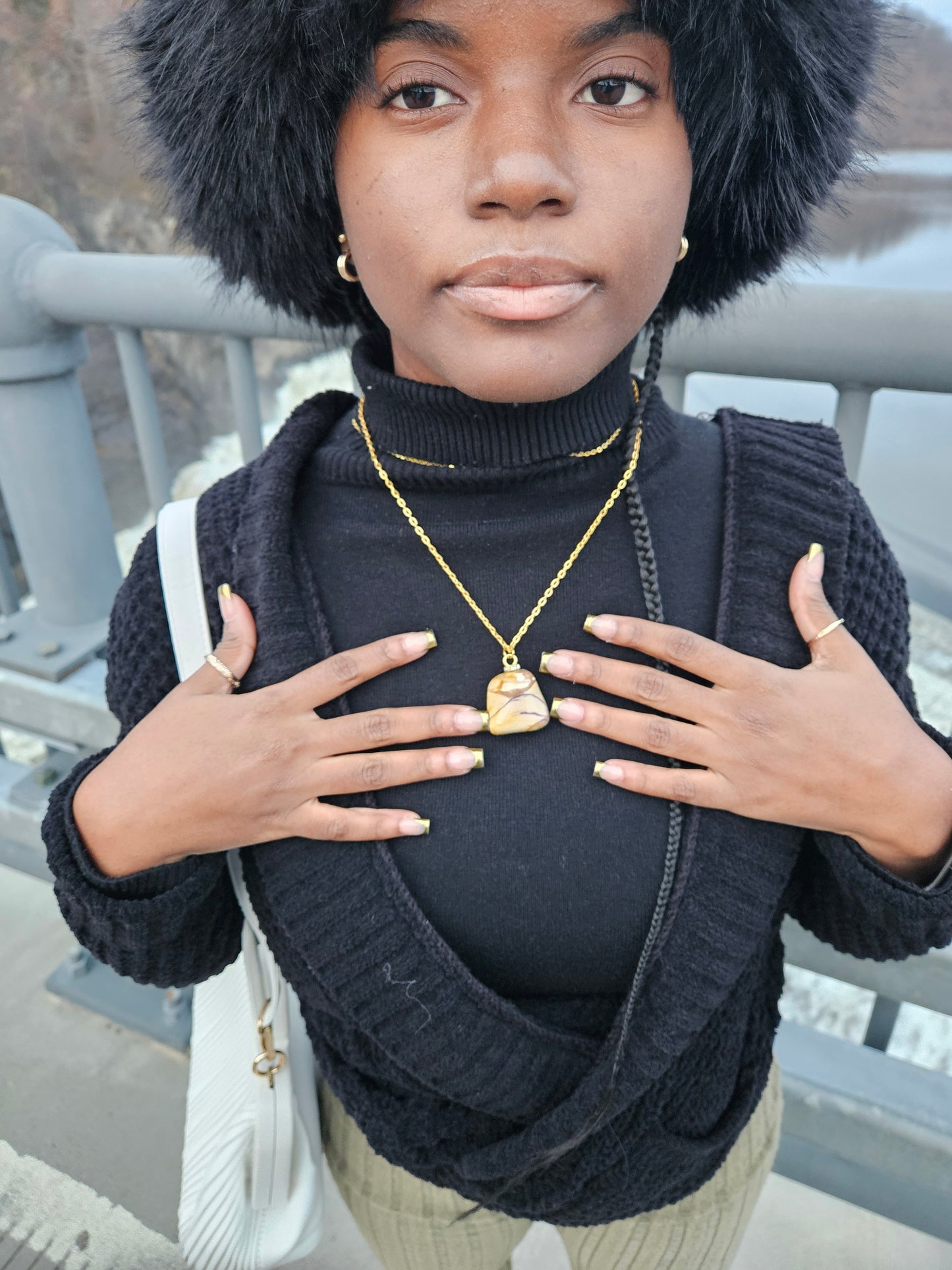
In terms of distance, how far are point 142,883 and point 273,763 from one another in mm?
165

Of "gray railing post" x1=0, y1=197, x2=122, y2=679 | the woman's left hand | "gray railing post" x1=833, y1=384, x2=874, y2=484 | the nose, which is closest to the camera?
the nose

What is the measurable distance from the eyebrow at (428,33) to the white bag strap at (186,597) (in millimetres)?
398

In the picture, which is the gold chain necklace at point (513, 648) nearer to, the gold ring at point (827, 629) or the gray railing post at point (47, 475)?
the gold ring at point (827, 629)

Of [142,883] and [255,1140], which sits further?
[255,1140]

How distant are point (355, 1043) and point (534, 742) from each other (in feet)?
0.98

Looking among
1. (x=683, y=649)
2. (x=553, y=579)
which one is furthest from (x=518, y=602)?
(x=683, y=649)

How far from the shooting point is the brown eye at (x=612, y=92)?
554 mm

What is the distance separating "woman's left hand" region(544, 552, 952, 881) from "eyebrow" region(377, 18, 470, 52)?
0.39 meters

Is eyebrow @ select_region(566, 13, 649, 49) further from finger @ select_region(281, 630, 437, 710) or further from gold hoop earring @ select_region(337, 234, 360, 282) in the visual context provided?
finger @ select_region(281, 630, 437, 710)

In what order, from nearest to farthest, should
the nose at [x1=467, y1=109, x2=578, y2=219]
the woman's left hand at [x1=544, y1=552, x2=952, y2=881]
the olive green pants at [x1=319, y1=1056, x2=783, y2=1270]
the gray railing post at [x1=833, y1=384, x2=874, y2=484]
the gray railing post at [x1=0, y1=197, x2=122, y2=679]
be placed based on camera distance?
the nose at [x1=467, y1=109, x2=578, y2=219], the woman's left hand at [x1=544, y1=552, x2=952, y2=881], the olive green pants at [x1=319, y1=1056, x2=783, y2=1270], the gray railing post at [x1=833, y1=384, x2=874, y2=484], the gray railing post at [x1=0, y1=197, x2=122, y2=679]

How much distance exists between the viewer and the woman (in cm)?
57

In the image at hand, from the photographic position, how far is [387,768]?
0.64 meters

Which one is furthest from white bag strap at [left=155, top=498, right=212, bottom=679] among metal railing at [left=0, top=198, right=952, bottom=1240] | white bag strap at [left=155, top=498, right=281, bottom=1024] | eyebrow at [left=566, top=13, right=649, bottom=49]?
eyebrow at [left=566, top=13, right=649, bottom=49]

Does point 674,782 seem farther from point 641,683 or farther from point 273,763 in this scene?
point 273,763
